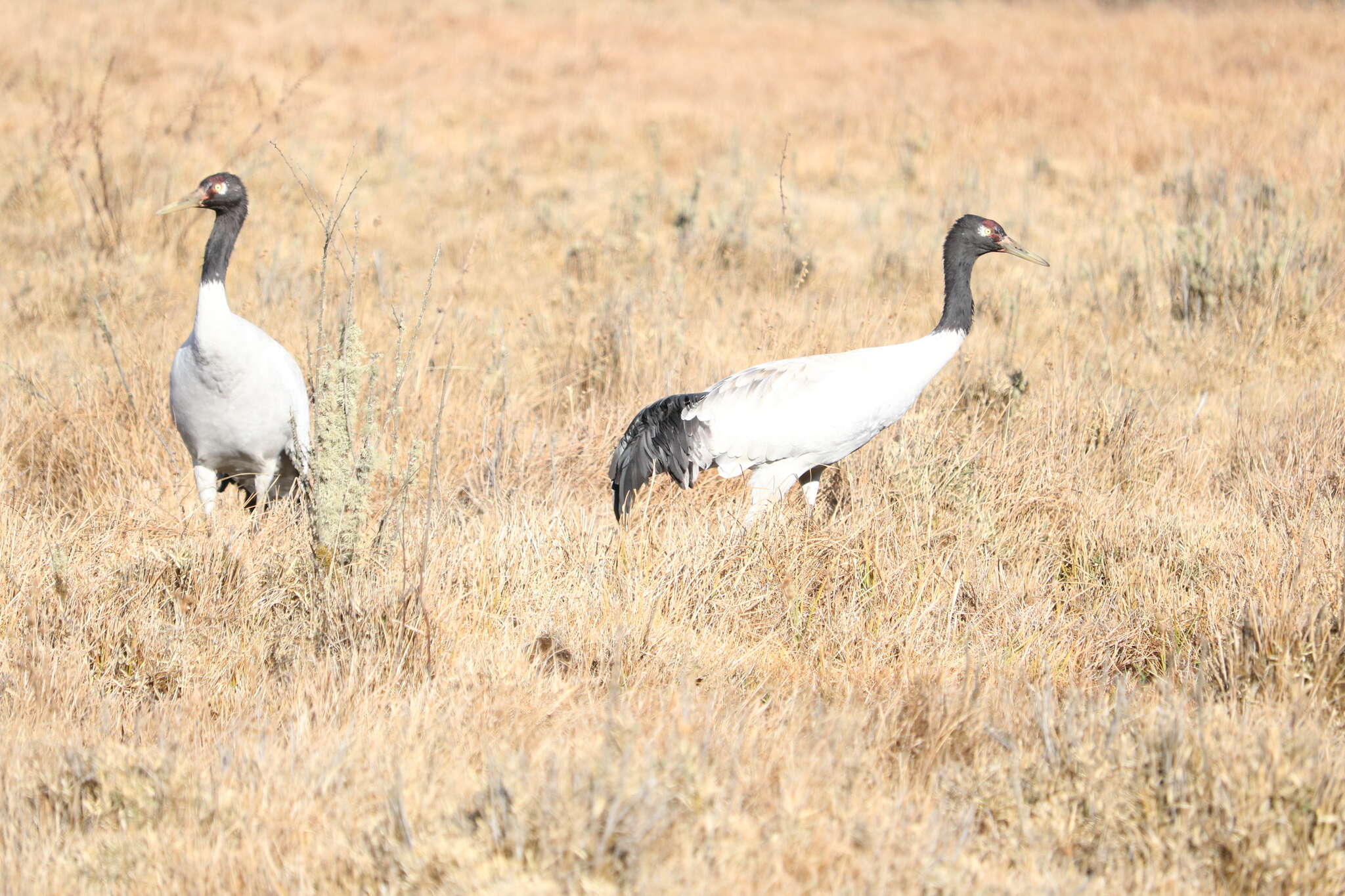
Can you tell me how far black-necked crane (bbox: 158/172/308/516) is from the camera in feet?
14.6

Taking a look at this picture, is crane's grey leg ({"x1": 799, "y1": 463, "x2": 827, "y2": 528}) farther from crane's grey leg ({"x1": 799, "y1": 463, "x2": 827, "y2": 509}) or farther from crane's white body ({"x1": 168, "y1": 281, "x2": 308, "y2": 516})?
crane's white body ({"x1": 168, "y1": 281, "x2": 308, "y2": 516})

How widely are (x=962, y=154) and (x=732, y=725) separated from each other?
885cm

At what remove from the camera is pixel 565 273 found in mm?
7980

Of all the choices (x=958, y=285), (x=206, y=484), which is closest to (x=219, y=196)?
(x=206, y=484)

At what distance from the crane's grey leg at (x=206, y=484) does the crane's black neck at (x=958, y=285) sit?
9.49 feet

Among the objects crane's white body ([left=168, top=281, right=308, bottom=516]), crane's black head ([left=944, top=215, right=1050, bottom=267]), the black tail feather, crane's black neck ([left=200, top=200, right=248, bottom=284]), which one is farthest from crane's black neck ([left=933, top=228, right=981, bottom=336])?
crane's black neck ([left=200, top=200, right=248, bottom=284])

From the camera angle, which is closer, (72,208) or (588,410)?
(588,410)

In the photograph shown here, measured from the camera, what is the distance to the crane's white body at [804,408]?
441cm

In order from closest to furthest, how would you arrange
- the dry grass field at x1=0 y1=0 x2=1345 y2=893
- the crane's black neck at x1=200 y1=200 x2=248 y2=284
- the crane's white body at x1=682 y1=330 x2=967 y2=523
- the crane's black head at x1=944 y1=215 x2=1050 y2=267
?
the dry grass field at x1=0 y1=0 x2=1345 y2=893
the crane's white body at x1=682 y1=330 x2=967 y2=523
the crane's black neck at x1=200 y1=200 x2=248 y2=284
the crane's black head at x1=944 y1=215 x2=1050 y2=267

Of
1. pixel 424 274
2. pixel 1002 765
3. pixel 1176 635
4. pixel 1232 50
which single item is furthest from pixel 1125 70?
pixel 1002 765

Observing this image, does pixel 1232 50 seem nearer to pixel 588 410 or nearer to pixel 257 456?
pixel 588 410

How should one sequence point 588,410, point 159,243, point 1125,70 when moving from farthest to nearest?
point 1125,70
point 159,243
point 588,410

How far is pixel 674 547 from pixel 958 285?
172 cm

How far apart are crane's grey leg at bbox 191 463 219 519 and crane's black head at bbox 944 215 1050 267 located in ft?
10.2
